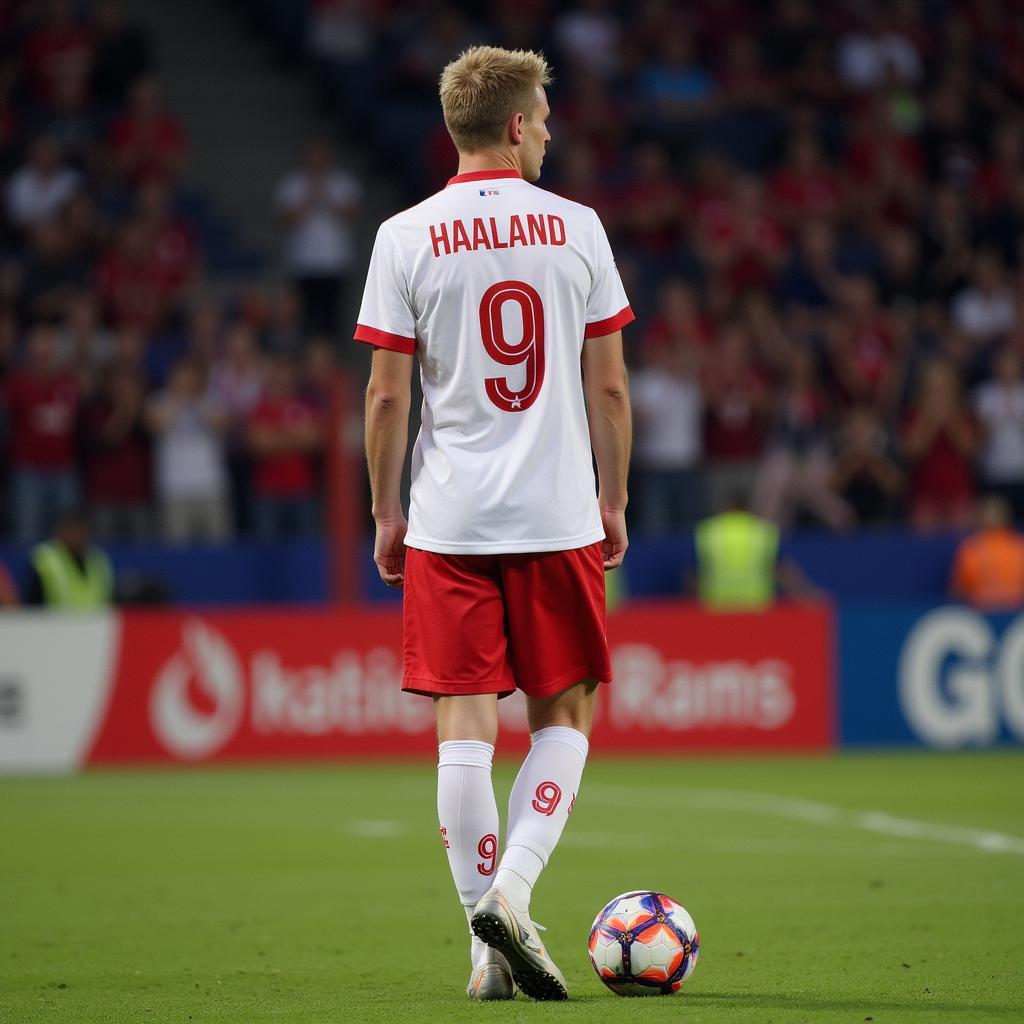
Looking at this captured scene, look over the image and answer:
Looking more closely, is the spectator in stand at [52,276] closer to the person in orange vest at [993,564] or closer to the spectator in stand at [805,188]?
the spectator in stand at [805,188]

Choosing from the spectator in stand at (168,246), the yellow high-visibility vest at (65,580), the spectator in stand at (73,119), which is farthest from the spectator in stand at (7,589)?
the spectator in stand at (73,119)

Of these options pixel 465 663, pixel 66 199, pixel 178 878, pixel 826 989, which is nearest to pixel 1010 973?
pixel 826 989

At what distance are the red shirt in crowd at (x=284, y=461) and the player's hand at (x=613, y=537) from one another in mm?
11322

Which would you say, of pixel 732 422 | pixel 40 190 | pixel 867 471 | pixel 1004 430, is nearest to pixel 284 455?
pixel 40 190

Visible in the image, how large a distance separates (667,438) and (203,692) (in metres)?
4.68

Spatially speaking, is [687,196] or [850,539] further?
[687,196]

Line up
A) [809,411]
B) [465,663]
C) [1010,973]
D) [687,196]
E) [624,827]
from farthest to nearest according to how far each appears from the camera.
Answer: [687,196]
[809,411]
[624,827]
[1010,973]
[465,663]

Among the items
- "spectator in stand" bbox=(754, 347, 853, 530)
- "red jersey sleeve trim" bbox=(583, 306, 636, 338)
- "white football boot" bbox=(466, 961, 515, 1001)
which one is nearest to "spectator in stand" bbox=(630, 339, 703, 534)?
"spectator in stand" bbox=(754, 347, 853, 530)

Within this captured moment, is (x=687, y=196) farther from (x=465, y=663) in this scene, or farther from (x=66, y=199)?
(x=465, y=663)

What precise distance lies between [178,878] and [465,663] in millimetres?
4041

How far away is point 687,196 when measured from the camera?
66.0 ft

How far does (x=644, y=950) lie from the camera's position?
17.4 feet

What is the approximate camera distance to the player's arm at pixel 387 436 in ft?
17.2

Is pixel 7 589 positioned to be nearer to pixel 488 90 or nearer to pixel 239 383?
pixel 239 383
